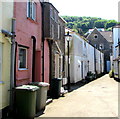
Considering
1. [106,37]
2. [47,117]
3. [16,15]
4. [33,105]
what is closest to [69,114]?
[47,117]

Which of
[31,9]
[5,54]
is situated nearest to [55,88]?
[31,9]

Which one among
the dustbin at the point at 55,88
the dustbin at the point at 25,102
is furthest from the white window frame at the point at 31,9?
the dustbin at the point at 25,102

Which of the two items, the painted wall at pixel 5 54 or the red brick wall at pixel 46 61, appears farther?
the red brick wall at pixel 46 61

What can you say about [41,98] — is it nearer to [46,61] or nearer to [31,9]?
[46,61]

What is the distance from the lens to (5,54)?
6.98 metres

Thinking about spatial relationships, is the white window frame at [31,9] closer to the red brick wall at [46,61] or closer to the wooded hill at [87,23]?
the red brick wall at [46,61]

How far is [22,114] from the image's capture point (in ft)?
21.4

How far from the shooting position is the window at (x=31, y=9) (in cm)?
930

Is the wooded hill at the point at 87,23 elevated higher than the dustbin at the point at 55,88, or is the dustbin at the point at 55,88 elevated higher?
the wooded hill at the point at 87,23

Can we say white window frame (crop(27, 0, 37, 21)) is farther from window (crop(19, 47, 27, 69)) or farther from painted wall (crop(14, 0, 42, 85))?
window (crop(19, 47, 27, 69))

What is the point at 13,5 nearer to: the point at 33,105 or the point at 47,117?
the point at 33,105

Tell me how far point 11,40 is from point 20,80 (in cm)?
185

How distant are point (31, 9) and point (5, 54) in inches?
139

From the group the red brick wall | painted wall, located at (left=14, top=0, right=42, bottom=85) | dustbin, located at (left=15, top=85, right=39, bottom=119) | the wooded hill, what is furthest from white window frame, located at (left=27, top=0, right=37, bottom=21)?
the wooded hill
